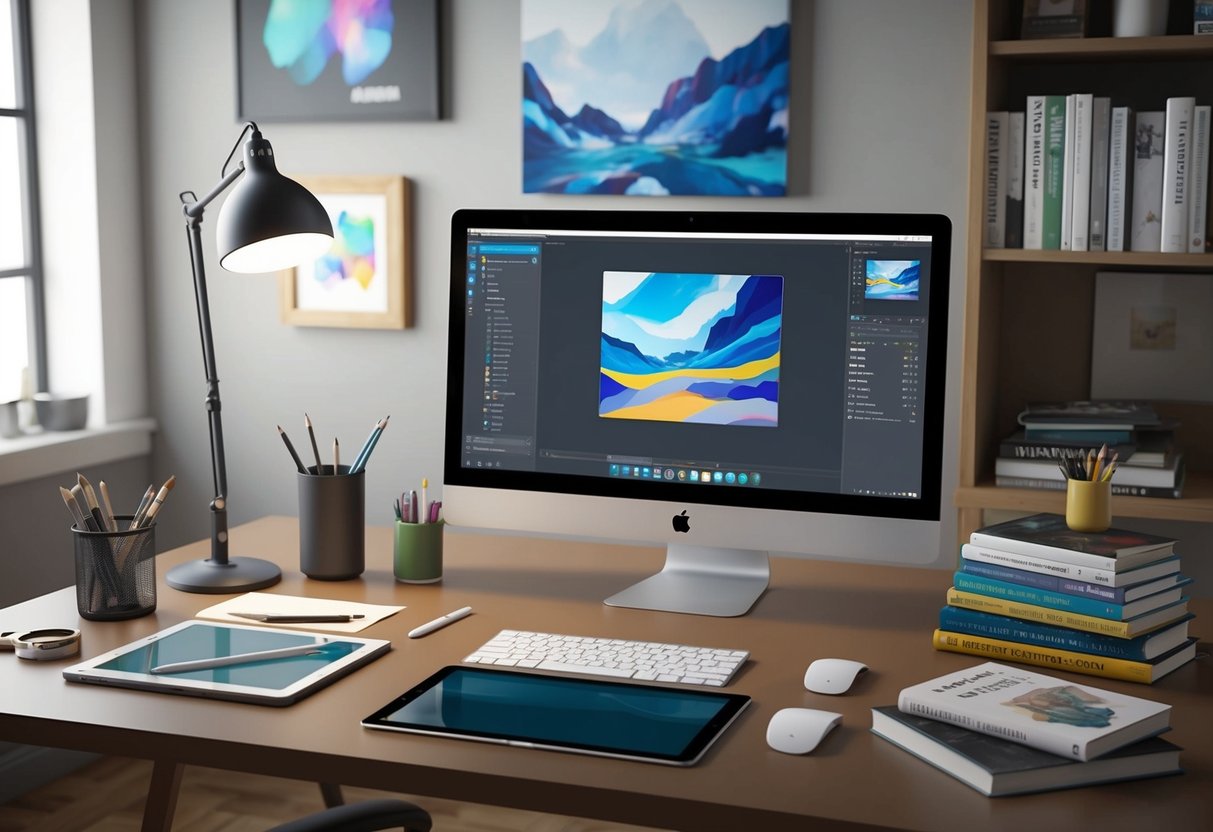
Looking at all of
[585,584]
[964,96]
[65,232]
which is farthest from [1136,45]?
[65,232]

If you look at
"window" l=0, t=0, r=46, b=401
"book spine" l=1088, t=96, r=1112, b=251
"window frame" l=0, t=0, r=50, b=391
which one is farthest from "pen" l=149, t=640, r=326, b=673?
"window frame" l=0, t=0, r=50, b=391

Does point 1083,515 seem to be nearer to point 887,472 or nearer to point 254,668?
point 887,472

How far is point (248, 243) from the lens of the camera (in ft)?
5.69

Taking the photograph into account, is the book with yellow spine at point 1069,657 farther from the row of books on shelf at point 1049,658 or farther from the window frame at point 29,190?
the window frame at point 29,190

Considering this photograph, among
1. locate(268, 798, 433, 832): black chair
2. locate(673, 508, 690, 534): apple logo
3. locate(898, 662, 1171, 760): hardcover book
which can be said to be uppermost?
locate(673, 508, 690, 534): apple logo

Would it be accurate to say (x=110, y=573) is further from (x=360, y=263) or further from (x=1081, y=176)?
(x=1081, y=176)

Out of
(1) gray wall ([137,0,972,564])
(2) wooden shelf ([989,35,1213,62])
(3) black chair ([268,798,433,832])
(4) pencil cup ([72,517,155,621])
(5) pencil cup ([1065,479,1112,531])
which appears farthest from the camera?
(1) gray wall ([137,0,972,564])

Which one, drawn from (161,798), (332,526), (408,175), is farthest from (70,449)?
(332,526)

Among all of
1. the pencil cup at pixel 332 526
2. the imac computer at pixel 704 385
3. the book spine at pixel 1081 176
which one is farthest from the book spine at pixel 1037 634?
the book spine at pixel 1081 176

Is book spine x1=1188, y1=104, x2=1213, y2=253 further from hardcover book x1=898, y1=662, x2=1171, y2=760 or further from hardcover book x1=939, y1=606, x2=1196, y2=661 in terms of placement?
hardcover book x1=898, y1=662, x2=1171, y2=760

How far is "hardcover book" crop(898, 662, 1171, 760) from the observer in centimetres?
118

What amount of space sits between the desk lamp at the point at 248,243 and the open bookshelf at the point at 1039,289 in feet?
4.33

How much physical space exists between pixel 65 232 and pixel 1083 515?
8.54ft

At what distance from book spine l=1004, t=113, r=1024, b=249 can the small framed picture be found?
1401 millimetres
